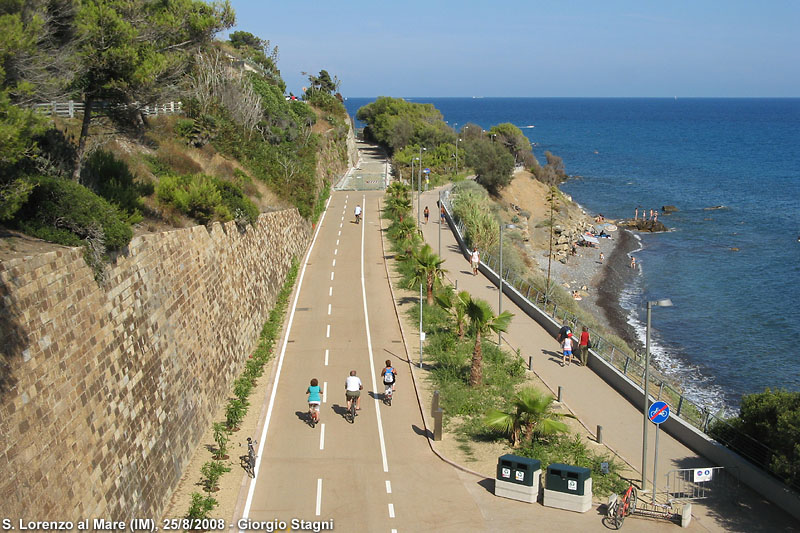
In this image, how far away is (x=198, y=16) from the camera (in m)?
37.3

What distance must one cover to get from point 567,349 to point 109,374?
16.2m

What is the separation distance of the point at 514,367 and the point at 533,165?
2926 inches

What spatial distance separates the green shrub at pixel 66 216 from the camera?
14.8 meters

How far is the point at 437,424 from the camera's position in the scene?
20.0 meters

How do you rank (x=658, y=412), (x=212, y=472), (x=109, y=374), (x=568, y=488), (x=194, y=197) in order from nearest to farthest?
(x=109, y=374), (x=568, y=488), (x=212, y=472), (x=658, y=412), (x=194, y=197)

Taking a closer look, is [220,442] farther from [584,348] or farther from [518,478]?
[584,348]

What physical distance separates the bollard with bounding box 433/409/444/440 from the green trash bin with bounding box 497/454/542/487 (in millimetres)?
3012

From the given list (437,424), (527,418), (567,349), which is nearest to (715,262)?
(567,349)

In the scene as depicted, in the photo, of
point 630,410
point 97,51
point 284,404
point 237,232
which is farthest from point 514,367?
point 97,51

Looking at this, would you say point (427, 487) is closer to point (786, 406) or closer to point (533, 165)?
point (786, 406)

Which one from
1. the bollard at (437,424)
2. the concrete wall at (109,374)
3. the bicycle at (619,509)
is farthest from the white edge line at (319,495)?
the bicycle at (619,509)

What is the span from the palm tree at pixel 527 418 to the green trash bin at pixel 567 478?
1.88 meters

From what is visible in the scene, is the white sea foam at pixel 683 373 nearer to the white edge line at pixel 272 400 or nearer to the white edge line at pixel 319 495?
the white edge line at pixel 272 400

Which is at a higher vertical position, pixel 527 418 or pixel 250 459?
pixel 527 418
